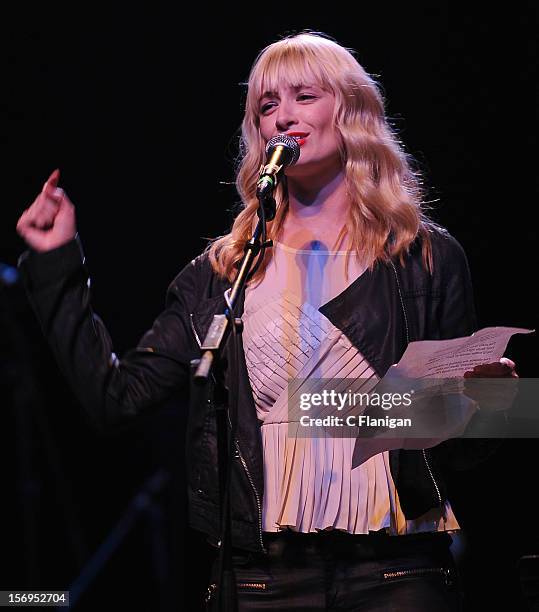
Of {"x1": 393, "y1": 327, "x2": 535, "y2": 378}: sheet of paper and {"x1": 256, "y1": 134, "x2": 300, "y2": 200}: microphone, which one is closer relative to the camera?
{"x1": 393, "y1": 327, "x2": 535, "y2": 378}: sheet of paper

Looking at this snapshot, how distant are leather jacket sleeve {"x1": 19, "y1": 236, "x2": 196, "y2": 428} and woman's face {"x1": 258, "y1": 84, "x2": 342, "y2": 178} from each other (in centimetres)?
54

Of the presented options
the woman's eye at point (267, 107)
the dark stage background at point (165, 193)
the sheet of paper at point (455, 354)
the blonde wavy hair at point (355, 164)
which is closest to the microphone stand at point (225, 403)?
the sheet of paper at point (455, 354)

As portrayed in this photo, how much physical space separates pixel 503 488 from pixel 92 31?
2475mm

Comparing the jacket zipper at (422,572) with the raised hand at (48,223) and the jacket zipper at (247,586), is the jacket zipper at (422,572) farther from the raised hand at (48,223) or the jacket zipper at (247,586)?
the raised hand at (48,223)

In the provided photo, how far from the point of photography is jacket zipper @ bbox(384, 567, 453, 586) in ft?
5.79

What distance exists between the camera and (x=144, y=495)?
4.22 meters

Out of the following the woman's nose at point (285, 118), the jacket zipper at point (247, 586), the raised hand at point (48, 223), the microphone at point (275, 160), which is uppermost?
the woman's nose at point (285, 118)

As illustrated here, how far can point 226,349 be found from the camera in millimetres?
1676

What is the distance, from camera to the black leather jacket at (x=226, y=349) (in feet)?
5.92

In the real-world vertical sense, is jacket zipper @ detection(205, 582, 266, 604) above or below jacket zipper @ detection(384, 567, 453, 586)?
below

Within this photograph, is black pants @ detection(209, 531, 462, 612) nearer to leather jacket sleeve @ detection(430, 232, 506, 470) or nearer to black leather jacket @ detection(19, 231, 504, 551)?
black leather jacket @ detection(19, 231, 504, 551)

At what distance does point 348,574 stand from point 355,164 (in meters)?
0.99

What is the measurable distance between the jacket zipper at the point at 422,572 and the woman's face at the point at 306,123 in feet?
3.15

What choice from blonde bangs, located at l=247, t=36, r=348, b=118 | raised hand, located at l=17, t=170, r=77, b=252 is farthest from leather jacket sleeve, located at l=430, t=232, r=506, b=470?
raised hand, located at l=17, t=170, r=77, b=252
